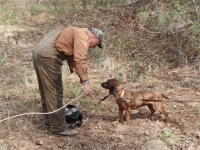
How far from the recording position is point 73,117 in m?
5.85

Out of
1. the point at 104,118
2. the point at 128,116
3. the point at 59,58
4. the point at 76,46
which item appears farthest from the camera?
the point at 104,118

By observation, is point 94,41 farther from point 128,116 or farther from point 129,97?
point 128,116

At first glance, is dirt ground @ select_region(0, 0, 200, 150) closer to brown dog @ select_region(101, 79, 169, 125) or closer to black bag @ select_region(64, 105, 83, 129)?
black bag @ select_region(64, 105, 83, 129)

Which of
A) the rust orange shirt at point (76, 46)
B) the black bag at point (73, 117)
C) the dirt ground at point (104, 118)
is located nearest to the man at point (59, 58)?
the rust orange shirt at point (76, 46)

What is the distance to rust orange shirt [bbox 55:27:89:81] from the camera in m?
4.98

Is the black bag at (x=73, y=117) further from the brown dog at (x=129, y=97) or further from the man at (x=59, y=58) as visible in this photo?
the brown dog at (x=129, y=97)

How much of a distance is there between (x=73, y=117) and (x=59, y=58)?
3.49 feet

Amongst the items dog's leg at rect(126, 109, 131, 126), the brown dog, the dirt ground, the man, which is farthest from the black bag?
dog's leg at rect(126, 109, 131, 126)

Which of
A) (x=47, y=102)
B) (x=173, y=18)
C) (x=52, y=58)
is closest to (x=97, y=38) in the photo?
(x=52, y=58)

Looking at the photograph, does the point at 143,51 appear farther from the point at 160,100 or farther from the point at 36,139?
the point at 36,139

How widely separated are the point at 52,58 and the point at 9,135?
142 cm

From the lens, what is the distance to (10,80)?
8078mm

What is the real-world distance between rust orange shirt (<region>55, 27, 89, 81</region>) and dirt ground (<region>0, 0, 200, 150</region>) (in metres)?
1.20

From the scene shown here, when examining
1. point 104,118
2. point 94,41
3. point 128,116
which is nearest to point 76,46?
point 94,41
